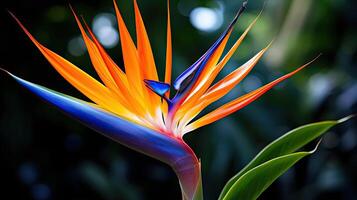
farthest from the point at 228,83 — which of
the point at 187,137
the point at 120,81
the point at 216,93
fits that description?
the point at 187,137

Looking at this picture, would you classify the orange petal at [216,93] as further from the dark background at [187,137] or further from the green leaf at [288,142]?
the dark background at [187,137]

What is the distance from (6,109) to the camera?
2818 millimetres

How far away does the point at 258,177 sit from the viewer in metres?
0.64

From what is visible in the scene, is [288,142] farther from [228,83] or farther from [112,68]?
[112,68]

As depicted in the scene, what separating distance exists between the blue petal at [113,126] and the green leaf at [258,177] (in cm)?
7

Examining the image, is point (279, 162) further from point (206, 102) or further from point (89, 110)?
point (89, 110)

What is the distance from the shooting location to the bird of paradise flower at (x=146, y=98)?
1.99 feet

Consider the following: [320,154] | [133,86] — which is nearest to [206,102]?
[133,86]

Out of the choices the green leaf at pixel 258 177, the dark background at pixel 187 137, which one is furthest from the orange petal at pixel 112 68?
the dark background at pixel 187 137

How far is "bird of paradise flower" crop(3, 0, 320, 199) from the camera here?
0.61 meters

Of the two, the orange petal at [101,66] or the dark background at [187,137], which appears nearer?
the orange petal at [101,66]

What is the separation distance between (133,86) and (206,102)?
86 millimetres

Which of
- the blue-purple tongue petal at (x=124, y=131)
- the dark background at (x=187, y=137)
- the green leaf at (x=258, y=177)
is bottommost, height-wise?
the dark background at (x=187, y=137)

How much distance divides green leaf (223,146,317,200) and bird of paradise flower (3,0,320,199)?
1.8 inches
